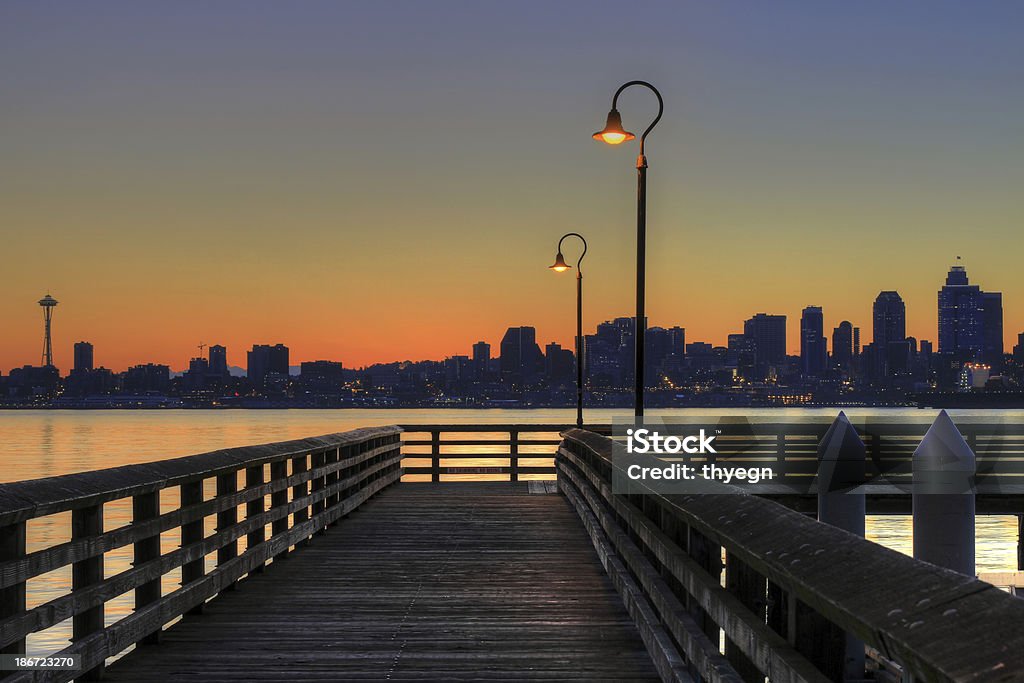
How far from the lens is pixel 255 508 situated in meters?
11.4

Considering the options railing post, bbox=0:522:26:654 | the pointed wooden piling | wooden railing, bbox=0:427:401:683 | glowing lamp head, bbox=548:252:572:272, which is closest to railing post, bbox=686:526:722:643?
wooden railing, bbox=0:427:401:683

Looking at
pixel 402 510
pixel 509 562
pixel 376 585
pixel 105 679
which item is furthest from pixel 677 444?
pixel 105 679

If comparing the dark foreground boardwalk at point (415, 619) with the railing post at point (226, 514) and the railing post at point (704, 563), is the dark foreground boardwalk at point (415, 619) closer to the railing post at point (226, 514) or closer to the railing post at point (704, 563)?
the railing post at point (226, 514)

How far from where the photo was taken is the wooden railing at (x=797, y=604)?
224 cm

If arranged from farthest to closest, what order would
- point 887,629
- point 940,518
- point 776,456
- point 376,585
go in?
point 776,456 < point 940,518 < point 376,585 < point 887,629

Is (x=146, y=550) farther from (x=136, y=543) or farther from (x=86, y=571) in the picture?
(x=86, y=571)

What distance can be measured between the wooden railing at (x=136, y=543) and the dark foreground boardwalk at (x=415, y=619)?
0.27 metres

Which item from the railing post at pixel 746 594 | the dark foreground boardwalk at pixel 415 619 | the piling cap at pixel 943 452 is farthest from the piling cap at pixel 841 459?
the railing post at pixel 746 594

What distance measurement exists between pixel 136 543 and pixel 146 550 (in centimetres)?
22

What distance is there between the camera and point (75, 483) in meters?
6.57

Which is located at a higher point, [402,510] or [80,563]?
[80,563]

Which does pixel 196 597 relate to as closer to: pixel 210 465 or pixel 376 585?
pixel 210 465

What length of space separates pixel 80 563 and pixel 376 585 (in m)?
4.72

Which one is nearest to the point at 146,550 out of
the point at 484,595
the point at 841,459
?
the point at 484,595
